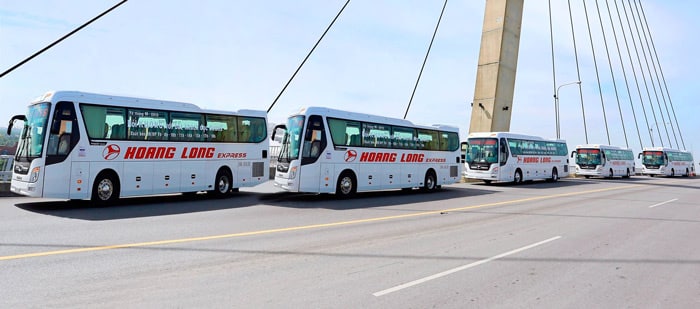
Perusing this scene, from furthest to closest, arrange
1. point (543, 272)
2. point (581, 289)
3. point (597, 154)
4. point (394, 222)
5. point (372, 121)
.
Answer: point (597, 154)
point (372, 121)
point (394, 222)
point (543, 272)
point (581, 289)

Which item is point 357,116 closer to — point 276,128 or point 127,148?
point 276,128

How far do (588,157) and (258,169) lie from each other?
31219mm

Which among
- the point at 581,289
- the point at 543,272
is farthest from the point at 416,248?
the point at 581,289

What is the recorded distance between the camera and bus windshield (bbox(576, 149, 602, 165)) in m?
36.8

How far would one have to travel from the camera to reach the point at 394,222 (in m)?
10.1

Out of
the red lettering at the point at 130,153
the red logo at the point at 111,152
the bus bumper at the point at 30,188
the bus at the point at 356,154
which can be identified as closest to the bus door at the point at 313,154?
the bus at the point at 356,154

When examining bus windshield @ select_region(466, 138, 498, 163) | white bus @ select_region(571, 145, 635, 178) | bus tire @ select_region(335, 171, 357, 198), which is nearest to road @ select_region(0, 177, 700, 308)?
bus tire @ select_region(335, 171, 357, 198)

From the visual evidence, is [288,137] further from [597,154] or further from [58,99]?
[597,154]

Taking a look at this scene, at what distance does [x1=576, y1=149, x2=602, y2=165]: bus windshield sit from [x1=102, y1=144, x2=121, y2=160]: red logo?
3604 centimetres

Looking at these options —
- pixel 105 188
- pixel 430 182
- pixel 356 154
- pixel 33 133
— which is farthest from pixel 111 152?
pixel 430 182

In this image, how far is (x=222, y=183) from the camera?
15.2 m

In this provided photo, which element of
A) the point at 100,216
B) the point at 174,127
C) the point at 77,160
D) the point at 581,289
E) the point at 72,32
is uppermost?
the point at 72,32

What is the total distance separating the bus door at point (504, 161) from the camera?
24.1 m

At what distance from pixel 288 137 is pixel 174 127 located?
139 inches
